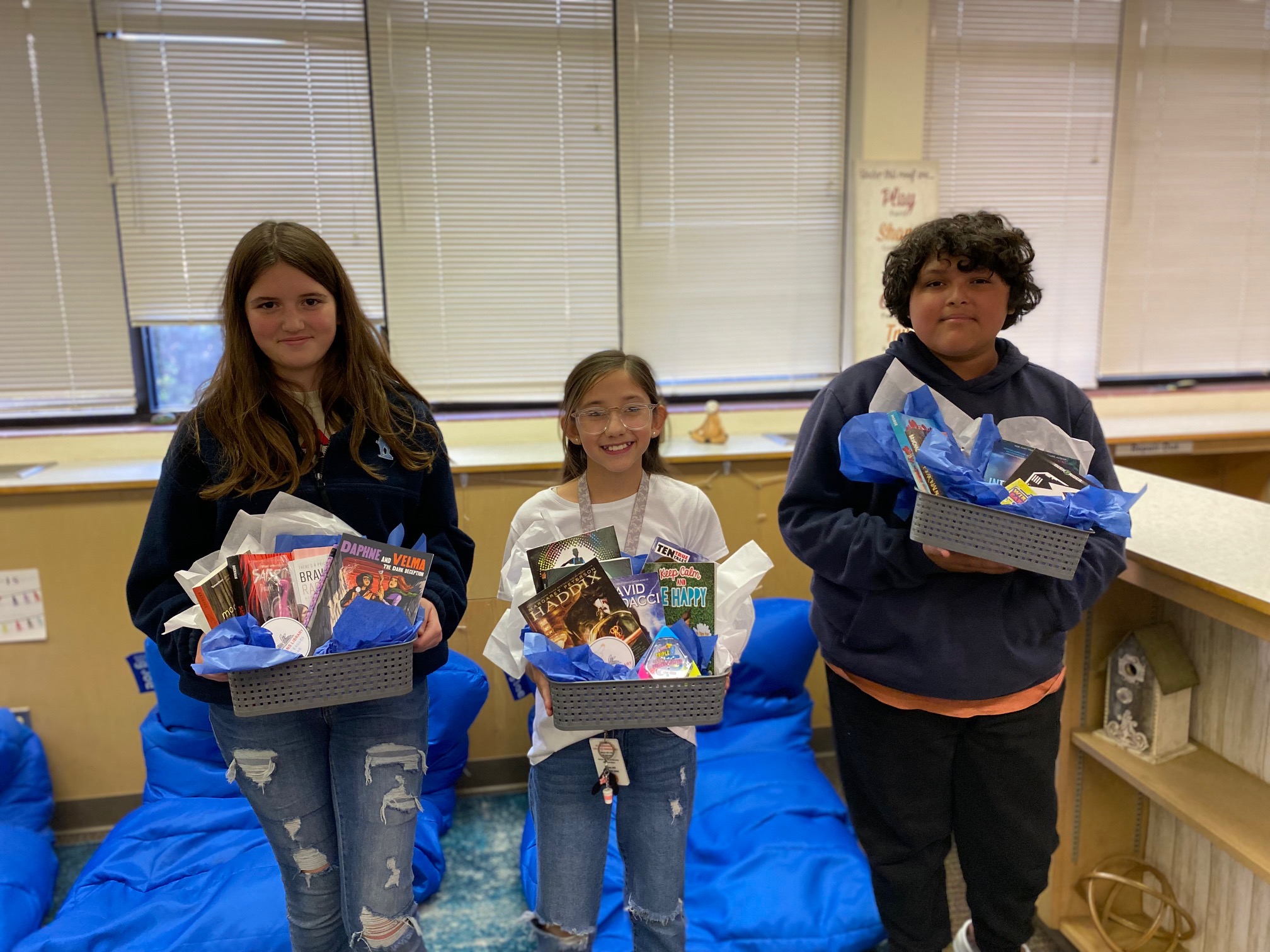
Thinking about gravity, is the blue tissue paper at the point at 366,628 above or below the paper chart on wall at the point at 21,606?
above

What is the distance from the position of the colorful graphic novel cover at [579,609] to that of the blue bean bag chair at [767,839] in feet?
2.64

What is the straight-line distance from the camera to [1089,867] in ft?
5.87

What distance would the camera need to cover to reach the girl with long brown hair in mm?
1188

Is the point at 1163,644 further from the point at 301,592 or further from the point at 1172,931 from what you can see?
the point at 301,592

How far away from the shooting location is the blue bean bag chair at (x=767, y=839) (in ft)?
5.63

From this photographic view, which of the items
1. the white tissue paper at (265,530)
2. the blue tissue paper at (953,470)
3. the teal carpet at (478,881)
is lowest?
the teal carpet at (478,881)

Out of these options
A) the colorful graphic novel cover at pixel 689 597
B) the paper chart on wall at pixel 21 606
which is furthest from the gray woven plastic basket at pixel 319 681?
the paper chart on wall at pixel 21 606

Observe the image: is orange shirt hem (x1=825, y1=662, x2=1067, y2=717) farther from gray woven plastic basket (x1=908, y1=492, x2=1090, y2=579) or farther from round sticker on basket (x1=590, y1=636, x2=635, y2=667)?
round sticker on basket (x1=590, y1=636, x2=635, y2=667)

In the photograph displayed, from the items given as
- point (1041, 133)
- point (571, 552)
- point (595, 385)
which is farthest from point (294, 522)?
point (1041, 133)

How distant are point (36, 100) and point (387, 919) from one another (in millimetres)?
2748

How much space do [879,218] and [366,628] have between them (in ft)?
8.22

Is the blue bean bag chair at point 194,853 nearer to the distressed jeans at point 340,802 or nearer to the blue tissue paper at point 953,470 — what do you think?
the distressed jeans at point 340,802

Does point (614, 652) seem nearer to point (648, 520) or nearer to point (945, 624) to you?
point (648, 520)

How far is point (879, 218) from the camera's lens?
2.90 m
